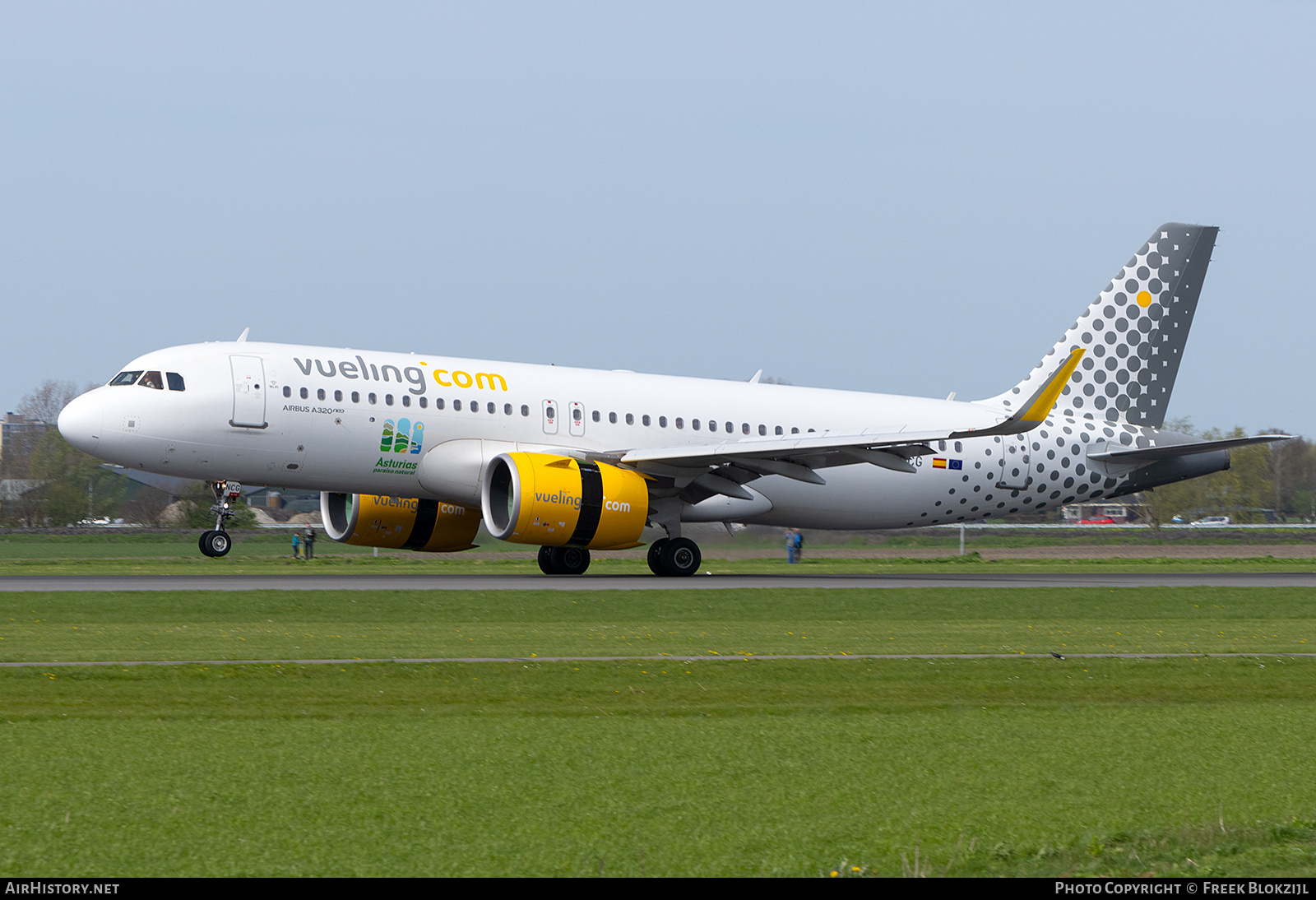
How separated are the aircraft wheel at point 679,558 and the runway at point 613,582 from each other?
0.46 meters

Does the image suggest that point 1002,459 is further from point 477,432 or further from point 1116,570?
point 477,432

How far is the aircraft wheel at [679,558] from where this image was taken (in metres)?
30.1

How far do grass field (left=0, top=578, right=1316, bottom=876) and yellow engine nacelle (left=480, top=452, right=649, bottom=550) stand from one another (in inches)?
387

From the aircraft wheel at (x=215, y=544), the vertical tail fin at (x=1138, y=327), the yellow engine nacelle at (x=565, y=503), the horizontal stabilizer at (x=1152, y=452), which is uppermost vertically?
the vertical tail fin at (x=1138, y=327)

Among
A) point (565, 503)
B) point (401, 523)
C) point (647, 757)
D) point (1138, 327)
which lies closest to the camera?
point (647, 757)

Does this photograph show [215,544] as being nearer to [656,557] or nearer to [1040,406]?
[656,557]

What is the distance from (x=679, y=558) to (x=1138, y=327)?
558 inches

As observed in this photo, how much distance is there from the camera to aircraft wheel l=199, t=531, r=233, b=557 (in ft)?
89.1

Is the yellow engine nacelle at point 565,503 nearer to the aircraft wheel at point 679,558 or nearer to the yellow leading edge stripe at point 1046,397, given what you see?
the aircraft wheel at point 679,558

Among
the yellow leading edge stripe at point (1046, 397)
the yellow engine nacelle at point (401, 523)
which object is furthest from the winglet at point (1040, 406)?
the yellow engine nacelle at point (401, 523)

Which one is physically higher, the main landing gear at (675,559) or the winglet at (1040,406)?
the winglet at (1040,406)

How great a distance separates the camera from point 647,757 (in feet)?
29.2

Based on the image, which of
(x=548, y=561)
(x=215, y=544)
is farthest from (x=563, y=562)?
(x=215, y=544)
